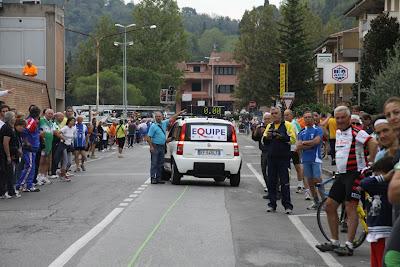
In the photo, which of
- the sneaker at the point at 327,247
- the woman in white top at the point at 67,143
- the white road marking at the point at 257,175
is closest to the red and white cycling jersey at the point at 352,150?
the sneaker at the point at 327,247

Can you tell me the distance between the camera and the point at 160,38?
99.3 meters

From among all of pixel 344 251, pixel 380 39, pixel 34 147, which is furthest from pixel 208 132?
pixel 380 39

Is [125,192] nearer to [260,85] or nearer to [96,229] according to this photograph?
[96,229]

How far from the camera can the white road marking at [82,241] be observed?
28.9 feet

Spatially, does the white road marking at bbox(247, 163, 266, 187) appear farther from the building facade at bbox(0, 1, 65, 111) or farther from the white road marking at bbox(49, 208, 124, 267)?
the building facade at bbox(0, 1, 65, 111)

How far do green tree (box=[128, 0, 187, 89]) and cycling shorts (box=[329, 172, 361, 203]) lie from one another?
88.3 meters

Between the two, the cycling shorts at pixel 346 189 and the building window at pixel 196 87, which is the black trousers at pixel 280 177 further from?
the building window at pixel 196 87

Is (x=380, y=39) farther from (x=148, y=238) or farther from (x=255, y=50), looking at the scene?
(x=255, y=50)

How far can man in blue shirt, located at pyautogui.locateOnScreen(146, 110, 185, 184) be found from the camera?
781 inches

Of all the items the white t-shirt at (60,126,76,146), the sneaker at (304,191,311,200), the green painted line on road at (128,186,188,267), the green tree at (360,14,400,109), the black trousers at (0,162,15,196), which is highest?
the green tree at (360,14,400,109)

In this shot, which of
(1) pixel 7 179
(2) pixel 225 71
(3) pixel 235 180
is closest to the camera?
(1) pixel 7 179

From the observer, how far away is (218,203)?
15.4m

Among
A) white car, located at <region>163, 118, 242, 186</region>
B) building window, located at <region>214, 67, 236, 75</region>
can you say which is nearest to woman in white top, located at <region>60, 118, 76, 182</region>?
white car, located at <region>163, 118, 242, 186</region>

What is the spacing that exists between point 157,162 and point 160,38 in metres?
80.5
